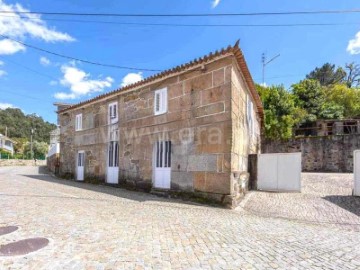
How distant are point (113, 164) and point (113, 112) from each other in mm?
2641

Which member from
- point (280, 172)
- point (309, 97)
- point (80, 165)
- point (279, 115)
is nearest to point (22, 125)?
point (80, 165)

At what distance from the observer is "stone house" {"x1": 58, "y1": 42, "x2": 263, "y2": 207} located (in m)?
9.66

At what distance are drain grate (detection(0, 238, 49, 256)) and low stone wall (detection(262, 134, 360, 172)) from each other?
19.5 meters

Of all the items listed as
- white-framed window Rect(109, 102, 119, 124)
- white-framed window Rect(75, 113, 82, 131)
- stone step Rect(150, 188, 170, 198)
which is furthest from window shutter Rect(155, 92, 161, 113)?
white-framed window Rect(75, 113, 82, 131)

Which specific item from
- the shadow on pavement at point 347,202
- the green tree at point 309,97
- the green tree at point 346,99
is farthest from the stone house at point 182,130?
the green tree at point 346,99

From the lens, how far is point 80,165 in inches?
663

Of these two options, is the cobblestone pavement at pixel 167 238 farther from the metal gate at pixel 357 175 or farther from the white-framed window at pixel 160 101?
the white-framed window at pixel 160 101

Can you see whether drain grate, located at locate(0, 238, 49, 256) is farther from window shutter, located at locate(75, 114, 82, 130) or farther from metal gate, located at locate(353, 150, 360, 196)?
window shutter, located at locate(75, 114, 82, 130)

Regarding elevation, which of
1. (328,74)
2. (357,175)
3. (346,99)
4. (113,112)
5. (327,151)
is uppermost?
(328,74)

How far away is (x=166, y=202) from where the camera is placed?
388 inches

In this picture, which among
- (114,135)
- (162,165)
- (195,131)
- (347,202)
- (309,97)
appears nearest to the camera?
(347,202)

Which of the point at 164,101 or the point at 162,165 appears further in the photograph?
the point at 164,101

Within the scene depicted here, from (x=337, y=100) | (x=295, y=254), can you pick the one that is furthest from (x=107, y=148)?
(x=337, y=100)

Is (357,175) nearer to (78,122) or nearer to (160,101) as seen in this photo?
(160,101)
